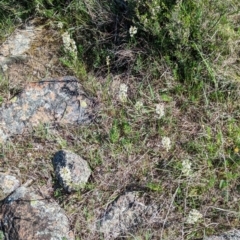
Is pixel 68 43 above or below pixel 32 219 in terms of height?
above

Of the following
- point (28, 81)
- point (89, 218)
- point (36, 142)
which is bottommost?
point (89, 218)

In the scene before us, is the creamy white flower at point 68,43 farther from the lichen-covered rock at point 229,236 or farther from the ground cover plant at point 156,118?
the lichen-covered rock at point 229,236

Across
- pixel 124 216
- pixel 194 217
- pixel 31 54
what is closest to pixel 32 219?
pixel 124 216

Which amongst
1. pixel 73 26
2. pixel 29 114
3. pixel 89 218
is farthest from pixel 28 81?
pixel 89 218

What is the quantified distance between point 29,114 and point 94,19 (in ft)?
3.21

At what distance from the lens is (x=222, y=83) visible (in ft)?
11.1

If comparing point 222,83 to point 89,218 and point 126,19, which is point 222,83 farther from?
point 89,218

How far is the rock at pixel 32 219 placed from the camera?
2.86 metres

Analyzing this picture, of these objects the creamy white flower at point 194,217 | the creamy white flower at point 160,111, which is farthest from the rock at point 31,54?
the creamy white flower at point 194,217

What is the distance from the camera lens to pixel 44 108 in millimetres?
3426

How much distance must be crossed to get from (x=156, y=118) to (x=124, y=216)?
2.42 ft

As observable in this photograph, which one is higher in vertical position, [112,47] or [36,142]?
[112,47]

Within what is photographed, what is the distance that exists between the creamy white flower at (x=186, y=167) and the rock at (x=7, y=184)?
3.53 ft

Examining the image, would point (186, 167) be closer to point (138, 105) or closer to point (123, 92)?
point (138, 105)
